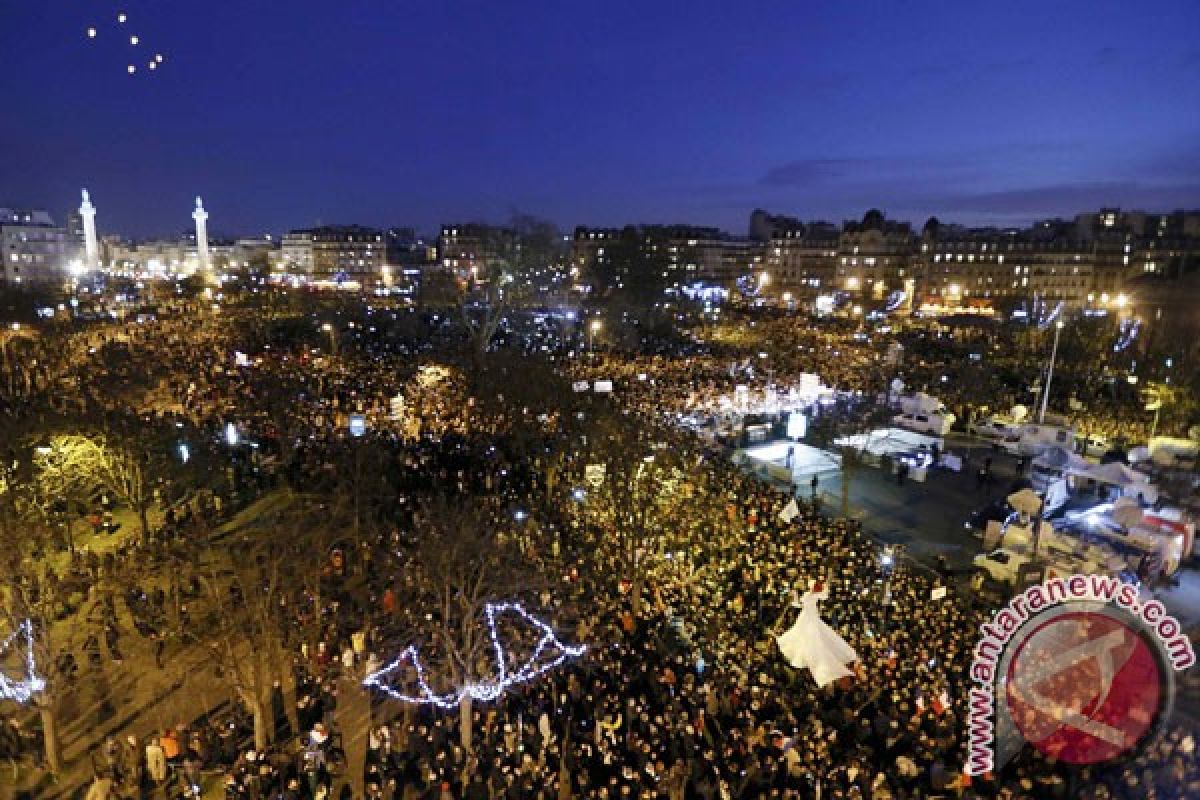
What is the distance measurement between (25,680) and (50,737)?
4.47 ft

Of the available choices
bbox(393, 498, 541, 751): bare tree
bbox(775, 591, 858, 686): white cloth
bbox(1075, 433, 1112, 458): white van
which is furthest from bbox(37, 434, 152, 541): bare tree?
bbox(1075, 433, 1112, 458): white van

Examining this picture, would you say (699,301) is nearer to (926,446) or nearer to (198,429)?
(926,446)

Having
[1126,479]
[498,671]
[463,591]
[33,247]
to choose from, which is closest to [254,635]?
[463,591]

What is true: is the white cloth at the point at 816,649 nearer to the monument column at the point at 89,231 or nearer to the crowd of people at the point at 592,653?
the crowd of people at the point at 592,653

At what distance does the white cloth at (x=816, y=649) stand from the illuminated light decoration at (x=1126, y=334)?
37428 mm

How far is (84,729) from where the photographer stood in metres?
10.0

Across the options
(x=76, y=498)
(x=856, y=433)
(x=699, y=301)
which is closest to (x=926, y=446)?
(x=856, y=433)

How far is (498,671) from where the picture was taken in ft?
35.2

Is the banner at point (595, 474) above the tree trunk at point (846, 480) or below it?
above

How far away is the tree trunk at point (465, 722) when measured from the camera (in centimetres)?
939

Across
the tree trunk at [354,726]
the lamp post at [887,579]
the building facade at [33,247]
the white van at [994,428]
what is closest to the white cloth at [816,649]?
the lamp post at [887,579]

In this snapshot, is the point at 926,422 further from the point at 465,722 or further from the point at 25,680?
the point at 25,680

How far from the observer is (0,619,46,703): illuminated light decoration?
9016 mm

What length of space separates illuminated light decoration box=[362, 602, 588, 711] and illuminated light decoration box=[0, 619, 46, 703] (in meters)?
4.03
